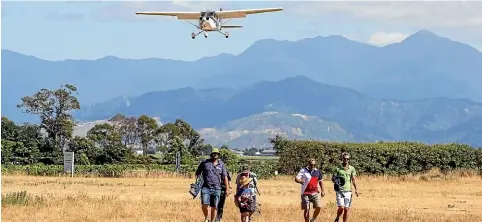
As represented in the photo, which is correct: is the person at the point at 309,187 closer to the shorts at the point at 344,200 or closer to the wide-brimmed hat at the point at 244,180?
the shorts at the point at 344,200

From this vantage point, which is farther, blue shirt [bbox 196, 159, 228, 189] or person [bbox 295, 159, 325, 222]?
person [bbox 295, 159, 325, 222]

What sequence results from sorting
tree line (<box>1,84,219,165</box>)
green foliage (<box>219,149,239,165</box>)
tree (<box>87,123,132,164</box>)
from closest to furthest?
tree line (<box>1,84,219,165</box>) < tree (<box>87,123,132,164</box>) < green foliage (<box>219,149,239,165</box>)

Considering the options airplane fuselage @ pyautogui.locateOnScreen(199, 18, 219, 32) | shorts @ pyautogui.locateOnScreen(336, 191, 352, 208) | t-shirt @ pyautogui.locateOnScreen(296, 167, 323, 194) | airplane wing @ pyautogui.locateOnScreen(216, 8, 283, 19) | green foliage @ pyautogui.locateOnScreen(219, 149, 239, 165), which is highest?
airplane wing @ pyautogui.locateOnScreen(216, 8, 283, 19)

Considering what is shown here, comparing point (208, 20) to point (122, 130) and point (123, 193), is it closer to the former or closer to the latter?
point (123, 193)

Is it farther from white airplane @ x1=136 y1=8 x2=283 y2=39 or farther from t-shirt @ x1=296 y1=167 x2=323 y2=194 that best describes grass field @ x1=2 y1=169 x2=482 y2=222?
white airplane @ x1=136 y1=8 x2=283 y2=39

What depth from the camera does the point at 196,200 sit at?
27688mm

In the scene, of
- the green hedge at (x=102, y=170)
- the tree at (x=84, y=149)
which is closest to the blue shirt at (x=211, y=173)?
the green hedge at (x=102, y=170)

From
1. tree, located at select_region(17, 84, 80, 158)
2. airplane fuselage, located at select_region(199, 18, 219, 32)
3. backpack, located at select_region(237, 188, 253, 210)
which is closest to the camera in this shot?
backpack, located at select_region(237, 188, 253, 210)

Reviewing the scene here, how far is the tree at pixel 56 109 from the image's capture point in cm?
6203

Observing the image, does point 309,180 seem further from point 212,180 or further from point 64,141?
point 64,141

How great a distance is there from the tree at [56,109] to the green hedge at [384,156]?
762 inches

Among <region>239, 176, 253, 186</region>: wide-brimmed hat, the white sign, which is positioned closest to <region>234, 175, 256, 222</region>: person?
<region>239, 176, 253, 186</region>: wide-brimmed hat

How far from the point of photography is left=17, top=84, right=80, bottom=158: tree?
204ft

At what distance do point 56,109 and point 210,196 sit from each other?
46.5 meters
